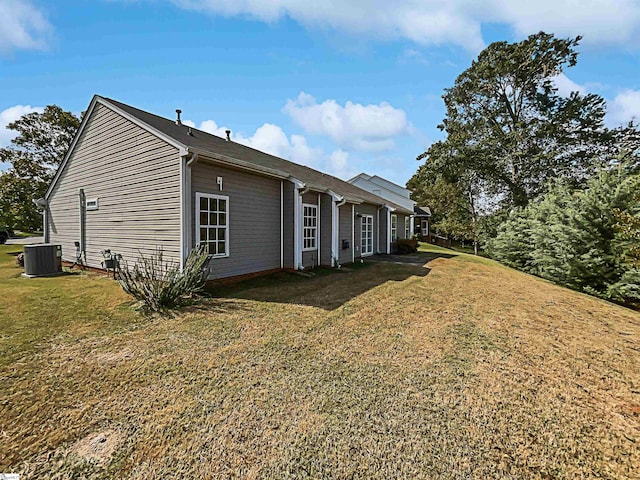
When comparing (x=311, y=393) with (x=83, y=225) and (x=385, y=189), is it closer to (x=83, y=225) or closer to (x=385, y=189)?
(x=83, y=225)

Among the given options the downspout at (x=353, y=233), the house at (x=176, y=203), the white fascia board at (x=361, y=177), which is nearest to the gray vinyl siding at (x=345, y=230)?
the downspout at (x=353, y=233)

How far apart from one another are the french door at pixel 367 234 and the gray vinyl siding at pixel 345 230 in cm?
177

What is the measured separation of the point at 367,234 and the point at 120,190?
11297mm

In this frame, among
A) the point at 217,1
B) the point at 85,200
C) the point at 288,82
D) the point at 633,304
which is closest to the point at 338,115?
the point at 288,82

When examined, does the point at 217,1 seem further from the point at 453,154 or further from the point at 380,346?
the point at 453,154

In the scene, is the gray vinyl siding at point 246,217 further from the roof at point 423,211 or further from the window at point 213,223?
the roof at point 423,211

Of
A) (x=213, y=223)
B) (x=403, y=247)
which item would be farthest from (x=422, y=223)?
(x=213, y=223)

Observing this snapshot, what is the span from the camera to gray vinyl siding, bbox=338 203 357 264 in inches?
499

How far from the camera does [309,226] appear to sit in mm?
10852

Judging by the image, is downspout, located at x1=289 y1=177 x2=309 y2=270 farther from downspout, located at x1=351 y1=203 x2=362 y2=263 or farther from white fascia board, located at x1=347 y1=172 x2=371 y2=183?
white fascia board, located at x1=347 y1=172 x2=371 y2=183

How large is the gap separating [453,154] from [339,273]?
19462 mm

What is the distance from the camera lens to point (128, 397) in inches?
116

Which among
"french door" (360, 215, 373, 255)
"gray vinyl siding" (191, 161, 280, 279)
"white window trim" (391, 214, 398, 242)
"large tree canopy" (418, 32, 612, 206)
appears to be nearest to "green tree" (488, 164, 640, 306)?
"french door" (360, 215, 373, 255)

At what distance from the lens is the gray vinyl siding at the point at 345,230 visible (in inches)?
499
